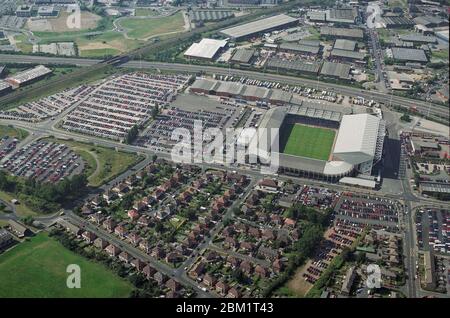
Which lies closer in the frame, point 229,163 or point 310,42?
point 229,163

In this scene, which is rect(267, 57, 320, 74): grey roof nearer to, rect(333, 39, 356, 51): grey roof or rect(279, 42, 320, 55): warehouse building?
rect(279, 42, 320, 55): warehouse building

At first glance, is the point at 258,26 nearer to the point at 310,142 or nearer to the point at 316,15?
the point at 316,15

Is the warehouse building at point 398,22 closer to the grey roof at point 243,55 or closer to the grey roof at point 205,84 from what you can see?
the grey roof at point 243,55

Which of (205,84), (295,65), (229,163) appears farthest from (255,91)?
(229,163)

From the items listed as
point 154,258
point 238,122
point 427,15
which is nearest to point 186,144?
point 238,122

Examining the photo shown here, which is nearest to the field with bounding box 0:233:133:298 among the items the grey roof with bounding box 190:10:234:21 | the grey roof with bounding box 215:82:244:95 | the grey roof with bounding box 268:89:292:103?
the grey roof with bounding box 215:82:244:95

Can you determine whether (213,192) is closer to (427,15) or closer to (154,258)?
(154,258)
